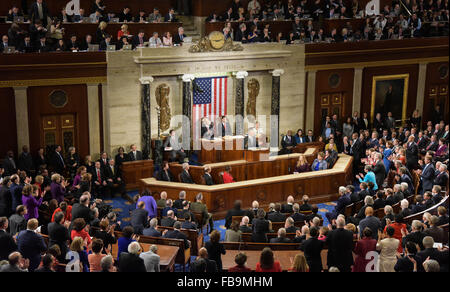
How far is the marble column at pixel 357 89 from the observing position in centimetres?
2055

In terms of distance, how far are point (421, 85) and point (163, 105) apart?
10.1 meters

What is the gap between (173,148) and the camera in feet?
57.4

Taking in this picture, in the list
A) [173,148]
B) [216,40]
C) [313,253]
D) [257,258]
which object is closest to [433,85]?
[216,40]

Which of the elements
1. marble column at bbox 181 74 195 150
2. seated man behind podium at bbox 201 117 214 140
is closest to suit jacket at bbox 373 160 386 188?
seated man behind podium at bbox 201 117 214 140

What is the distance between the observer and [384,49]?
20656 mm

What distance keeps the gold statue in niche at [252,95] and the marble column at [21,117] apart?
7306 mm

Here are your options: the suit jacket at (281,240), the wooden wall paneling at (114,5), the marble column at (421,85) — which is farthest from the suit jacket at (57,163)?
the marble column at (421,85)

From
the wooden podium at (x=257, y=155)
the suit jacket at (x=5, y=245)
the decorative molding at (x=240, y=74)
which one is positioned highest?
the decorative molding at (x=240, y=74)

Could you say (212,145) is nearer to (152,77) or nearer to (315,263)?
(152,77)

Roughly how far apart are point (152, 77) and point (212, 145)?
2.73m

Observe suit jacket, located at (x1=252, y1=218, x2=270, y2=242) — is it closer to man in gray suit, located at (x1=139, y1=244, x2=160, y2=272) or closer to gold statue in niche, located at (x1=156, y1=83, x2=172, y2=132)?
man in gray suit, located at (x1=139, y1=244, x2=160, y2=272)

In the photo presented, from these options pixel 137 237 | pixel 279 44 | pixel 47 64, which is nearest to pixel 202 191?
pixel 137 237

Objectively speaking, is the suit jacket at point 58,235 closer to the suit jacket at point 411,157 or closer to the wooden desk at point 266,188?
the wooden desk at point 266,188

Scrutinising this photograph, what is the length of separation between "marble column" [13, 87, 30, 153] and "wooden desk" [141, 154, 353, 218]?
3795 mm
